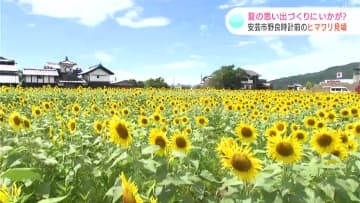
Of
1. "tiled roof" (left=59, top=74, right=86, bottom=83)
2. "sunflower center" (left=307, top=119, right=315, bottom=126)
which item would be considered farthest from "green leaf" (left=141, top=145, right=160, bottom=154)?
"tiled roof" (left=59, top=74, right=86, bottom=83)

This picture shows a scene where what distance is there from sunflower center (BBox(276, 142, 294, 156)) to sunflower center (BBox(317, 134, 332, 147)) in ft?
1.51

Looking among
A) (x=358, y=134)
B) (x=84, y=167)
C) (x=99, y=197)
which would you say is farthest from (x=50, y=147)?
(x=358, y=134)

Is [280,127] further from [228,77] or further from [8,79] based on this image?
[228,77]

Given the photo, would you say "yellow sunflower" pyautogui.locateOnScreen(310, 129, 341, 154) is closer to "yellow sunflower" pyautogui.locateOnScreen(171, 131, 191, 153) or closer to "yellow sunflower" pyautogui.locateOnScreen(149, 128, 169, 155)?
"yellow sunflower" pyautogui.locateOnScreen(171, 131, 191, 153)

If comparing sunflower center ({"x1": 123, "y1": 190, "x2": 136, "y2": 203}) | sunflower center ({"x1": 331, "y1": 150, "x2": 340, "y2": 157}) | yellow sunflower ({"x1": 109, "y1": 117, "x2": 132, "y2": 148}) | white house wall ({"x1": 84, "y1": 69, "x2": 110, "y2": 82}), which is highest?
white house wall ({"x1": 84, "y1": 69, "x2": 110, "y2": 82})

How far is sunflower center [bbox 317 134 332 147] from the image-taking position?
342 cm

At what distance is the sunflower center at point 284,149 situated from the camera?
3008mm

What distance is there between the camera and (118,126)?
3.53m

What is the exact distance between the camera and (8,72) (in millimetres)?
36250

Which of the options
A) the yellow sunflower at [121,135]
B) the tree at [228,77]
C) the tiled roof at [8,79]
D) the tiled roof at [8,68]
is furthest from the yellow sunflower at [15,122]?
the tree at [228,77]

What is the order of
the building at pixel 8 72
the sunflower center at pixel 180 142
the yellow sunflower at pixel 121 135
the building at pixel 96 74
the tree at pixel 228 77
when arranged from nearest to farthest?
the yellow sunflower at pixel 121 135 < the sunflower center at pixel 180 142 < the building at pixel 8 72 < the building at pixel 96 74 < the tree at pixel 228 77

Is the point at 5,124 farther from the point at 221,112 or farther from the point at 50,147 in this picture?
the point at 221,112

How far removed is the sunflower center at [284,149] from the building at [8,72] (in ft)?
105

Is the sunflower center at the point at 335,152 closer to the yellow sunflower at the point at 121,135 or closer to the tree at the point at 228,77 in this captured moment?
the yellow sunflower at the point at 121,135
